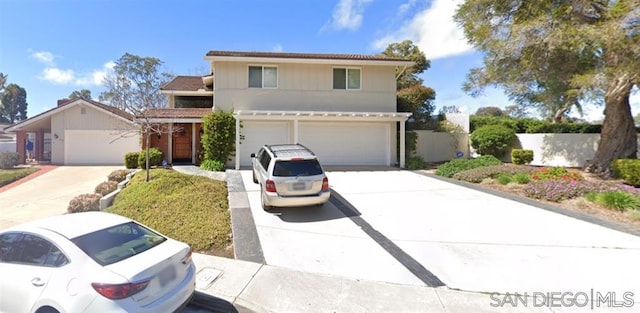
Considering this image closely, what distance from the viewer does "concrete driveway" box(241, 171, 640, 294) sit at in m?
4.64

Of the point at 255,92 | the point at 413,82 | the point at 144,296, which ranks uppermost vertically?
the point at 413,82

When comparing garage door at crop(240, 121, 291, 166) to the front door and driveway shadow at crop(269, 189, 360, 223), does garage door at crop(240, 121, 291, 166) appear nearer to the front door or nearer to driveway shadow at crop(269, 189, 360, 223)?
the front door

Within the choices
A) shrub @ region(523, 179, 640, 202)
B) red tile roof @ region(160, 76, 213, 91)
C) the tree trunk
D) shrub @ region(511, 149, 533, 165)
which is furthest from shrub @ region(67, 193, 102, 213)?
shrub @ region(511, 149, 533, 165)

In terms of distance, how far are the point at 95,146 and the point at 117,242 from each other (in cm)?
2061

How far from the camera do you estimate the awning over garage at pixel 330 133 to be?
15.2 m

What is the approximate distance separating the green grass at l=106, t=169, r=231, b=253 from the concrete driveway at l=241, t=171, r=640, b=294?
0.92 meters

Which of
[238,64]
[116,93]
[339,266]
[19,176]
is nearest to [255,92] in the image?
[238,64]

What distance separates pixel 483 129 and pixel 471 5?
8.07 meters

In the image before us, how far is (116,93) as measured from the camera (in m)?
18.0

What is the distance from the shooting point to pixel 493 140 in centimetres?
1859

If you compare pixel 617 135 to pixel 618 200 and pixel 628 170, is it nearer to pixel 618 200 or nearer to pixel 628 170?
pixel 628 170

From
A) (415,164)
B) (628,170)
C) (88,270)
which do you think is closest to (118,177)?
(88,270)

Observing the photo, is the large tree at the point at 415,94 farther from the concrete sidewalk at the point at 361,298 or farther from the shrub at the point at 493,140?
the concrete sidewalk at the point at 361,298

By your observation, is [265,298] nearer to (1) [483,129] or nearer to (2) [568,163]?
(1) [483,129]
